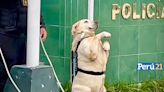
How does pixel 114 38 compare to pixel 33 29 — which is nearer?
pixel 33 29

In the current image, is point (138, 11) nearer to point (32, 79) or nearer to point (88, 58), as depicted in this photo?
point (88, 58)

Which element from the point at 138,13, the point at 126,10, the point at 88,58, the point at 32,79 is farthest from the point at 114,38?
the point at 32,79

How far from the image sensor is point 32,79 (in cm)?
448

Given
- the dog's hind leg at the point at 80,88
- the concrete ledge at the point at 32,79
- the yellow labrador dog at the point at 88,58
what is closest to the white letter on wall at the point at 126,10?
the yellow labrador dog at the point at 88,58

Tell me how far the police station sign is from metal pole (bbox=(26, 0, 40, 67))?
196 cm

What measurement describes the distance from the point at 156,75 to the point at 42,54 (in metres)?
1.92

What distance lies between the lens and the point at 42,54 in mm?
5961

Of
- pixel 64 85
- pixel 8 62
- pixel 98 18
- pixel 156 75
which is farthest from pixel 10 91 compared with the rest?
pixel 156 75

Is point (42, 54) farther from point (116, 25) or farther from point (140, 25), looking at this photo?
point (140, 25)

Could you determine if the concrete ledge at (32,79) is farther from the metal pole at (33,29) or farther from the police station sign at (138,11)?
the police station sign at (138,11)

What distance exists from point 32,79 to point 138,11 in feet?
8.73

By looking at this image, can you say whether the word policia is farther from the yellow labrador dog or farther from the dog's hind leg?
the dog's hind leg

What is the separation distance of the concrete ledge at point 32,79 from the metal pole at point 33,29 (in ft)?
0.33

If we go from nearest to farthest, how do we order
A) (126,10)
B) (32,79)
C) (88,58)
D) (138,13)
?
(32,79) → (88,58) → (126,10) → (138,13)
